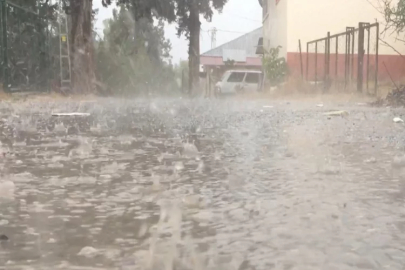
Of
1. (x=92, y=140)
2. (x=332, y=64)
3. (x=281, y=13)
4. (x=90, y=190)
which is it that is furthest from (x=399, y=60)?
(x=90, y=190)

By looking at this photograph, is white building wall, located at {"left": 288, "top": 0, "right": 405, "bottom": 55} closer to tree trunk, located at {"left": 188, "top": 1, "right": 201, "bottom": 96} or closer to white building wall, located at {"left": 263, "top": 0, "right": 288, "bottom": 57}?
white building wall, located at {"left": 263, "top": 0, "right": 288, "bottom": 57}

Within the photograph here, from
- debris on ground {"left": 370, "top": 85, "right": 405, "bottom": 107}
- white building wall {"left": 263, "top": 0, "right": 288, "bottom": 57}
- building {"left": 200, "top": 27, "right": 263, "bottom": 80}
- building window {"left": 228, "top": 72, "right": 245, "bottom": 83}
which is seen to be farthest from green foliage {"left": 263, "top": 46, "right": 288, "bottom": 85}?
building {"left": 200, "top": 27, "right": 263, "bottom": 80}

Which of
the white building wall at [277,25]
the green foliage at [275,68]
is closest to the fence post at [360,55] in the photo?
the green foliage at [275,68]

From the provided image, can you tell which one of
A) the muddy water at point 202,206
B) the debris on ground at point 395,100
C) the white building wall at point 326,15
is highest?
the white building wall at point 326,15

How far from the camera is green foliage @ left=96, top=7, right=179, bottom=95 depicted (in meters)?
22.9

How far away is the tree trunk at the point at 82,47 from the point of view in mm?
12703

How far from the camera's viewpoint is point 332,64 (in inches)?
577

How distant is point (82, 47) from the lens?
503 inches

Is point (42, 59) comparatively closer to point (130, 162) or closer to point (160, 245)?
point (130, 162)

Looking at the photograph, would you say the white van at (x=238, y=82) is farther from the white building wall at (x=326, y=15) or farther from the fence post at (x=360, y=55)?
the fence post at (x=360, y=55)

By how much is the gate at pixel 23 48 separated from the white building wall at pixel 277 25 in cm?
742

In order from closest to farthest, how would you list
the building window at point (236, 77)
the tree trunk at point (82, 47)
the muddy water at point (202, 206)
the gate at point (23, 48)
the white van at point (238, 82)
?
the muddy water at point (202, 206), the gate at point (23, 48), the tree trunk at point (82, 47), the white van at point (238, 82), the building window at point (236, 77)

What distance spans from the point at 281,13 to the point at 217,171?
16.8 m

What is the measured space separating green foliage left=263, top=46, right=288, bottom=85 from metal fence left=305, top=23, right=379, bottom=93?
0.95 meters
